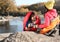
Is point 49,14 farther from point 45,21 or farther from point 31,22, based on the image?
point 31,22

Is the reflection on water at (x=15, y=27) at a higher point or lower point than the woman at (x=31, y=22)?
lower

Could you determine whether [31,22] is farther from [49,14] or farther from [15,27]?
[15,27]

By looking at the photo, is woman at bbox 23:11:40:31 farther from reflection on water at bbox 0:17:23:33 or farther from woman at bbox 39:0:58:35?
reflection on water at bbox 0:17:23:33

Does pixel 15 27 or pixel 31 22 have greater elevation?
pixel 31 22

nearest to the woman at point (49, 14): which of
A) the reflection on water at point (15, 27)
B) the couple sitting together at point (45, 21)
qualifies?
the couple sitting together at point (45, 21)

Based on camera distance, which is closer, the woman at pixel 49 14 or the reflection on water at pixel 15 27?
the woman at pixel 49 14

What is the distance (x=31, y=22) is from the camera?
8.03ft

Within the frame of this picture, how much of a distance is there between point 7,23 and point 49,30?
619 cm

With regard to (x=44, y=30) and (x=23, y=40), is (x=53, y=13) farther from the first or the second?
(x=23, y=40)

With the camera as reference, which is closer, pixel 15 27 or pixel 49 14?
pixel 49 14

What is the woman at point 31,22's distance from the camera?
240 centimetres

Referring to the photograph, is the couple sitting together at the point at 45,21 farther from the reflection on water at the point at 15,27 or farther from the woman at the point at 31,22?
the reflection on water at the point at 15,27

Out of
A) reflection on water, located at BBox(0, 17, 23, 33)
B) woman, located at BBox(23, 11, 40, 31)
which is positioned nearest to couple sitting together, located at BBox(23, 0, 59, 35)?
woman, located at BBox(23, 11, 40, 31)

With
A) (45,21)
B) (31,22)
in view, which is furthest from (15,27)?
(45,21)
